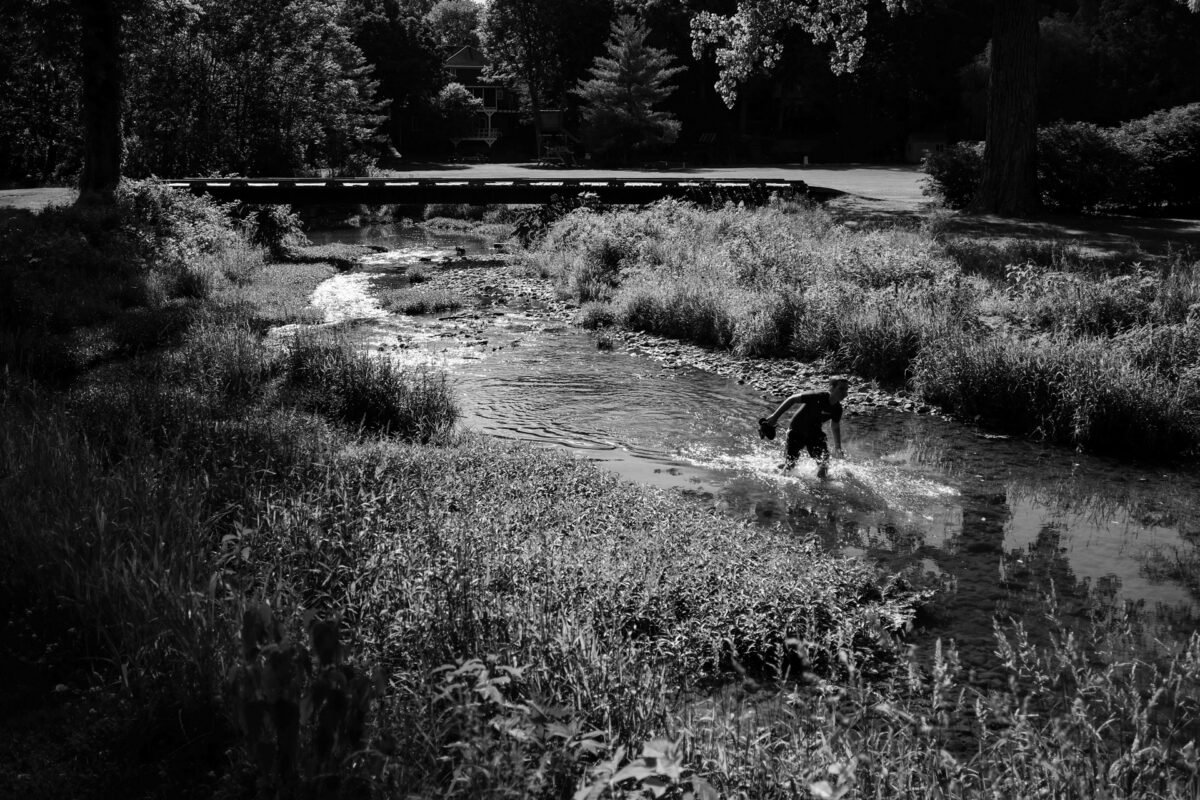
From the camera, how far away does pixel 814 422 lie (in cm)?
1033

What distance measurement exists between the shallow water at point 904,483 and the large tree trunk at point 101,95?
14.4m

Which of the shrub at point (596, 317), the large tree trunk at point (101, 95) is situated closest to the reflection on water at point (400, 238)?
the large tree trunk at point (101, 95)

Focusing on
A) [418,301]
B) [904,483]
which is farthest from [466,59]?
[904,483]

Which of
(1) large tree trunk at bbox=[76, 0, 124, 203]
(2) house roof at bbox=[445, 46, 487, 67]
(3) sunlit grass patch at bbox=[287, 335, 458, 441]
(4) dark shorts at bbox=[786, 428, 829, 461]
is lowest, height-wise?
(4) dark shorts at bbox=[786, 428, 829, 461]

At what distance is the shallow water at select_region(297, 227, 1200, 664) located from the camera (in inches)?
312

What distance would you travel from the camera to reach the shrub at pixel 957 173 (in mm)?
25203

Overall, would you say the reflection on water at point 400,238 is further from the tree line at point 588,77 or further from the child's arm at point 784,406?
the child's arm at point 784,406

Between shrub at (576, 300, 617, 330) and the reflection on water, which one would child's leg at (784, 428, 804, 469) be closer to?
shrub at (576, 300, 617, 330)

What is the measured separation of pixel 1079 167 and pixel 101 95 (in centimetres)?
2437

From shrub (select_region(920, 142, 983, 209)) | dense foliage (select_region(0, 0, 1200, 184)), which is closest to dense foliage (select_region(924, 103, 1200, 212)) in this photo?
shrub (select_region(920, 142, 983, 209))

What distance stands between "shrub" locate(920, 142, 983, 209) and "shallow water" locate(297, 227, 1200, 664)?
1360 cm

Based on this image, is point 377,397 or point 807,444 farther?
point 377,397

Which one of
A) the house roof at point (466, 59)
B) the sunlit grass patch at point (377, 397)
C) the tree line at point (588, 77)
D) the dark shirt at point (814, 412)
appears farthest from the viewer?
the house roof at point (466, 59)

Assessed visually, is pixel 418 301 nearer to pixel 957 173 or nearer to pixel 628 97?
pixel 957 173
